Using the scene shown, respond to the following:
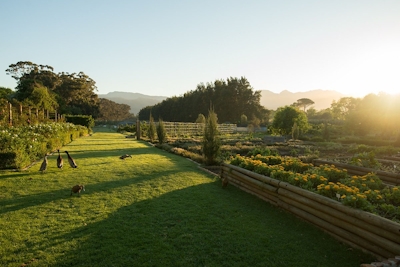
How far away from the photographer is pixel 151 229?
3.65 m

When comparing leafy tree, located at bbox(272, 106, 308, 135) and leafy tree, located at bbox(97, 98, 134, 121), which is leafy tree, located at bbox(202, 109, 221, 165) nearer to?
leafy tree, located at bbox(272, 106, 308, 135)

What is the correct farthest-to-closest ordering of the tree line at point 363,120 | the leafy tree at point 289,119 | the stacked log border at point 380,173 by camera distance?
1. the leafy tree at point 289,119
2. the tree line at point 363,120
3. the stacked log border at point 380,173

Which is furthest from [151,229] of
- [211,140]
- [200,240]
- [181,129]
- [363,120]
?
[363,120]

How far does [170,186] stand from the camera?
6172 mm

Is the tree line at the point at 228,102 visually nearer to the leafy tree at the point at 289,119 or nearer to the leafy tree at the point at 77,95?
the leafy tree at the point at 77,95

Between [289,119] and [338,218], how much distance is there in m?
26.3

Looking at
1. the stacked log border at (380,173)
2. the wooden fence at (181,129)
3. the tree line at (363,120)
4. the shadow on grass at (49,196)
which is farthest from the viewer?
the wooden fence at (181,129)

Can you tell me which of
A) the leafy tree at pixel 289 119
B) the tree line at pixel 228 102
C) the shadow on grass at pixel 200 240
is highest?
the tree line at pixel 228 102

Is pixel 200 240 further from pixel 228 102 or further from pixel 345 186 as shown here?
pixel 228 102

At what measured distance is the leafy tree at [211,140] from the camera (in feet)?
30.2

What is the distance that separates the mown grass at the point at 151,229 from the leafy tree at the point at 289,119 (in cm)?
2415

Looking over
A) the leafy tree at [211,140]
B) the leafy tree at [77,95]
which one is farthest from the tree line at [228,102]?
the leafy tree at [211,140]

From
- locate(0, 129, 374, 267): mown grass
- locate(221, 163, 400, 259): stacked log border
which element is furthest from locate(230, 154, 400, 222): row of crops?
locate(0, 129, 374, 267): mown grass

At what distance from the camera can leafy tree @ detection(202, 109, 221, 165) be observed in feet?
30.2
